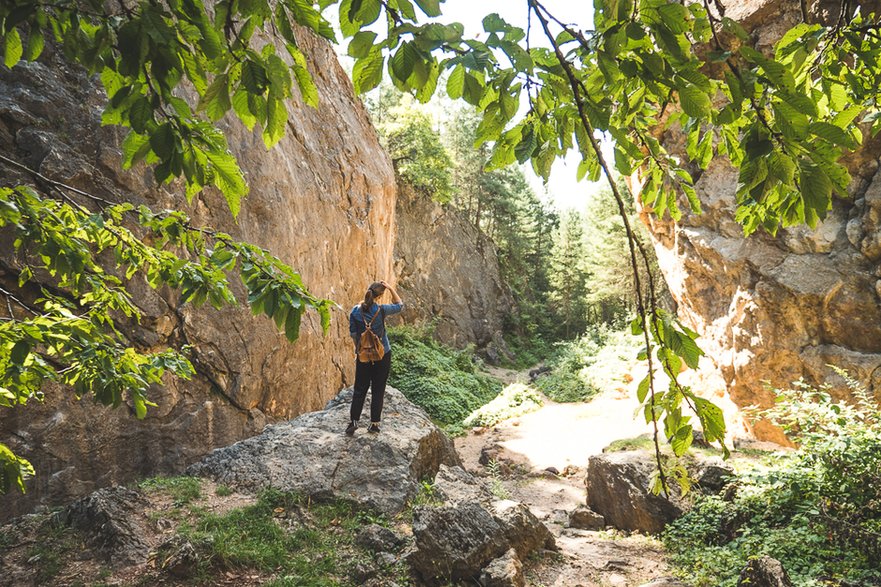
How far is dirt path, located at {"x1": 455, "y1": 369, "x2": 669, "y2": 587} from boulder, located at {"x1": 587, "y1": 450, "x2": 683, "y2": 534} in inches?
11.0

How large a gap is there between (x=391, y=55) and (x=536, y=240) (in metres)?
38.1

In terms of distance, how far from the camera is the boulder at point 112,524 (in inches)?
148

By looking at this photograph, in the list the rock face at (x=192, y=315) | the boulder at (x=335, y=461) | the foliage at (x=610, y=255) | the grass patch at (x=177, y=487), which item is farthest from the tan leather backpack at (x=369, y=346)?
the foliage at (x=610, y=255)

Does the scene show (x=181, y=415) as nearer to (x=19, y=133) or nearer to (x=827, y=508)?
(x=19, y=133)

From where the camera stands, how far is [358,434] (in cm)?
617

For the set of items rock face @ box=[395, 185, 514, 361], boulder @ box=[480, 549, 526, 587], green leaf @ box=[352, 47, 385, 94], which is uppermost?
rock face @ box=[395, 185, 514, 361]

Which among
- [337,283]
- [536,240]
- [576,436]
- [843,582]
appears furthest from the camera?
[536,240]

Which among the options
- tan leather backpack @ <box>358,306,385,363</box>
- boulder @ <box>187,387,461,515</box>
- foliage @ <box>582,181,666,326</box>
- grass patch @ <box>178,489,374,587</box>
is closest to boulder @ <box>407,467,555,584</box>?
grass patch @ <box>178,489,374,587</box>

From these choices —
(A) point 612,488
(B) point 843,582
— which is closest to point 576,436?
(A) point 612,488

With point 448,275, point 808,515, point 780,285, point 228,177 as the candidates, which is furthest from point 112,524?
point 448,275

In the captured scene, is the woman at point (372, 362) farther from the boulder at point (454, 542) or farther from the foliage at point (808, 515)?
the foliage at point (808, 515)

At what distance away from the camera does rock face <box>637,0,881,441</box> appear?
8102 millimetres

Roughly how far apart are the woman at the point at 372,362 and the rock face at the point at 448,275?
17.2 meters

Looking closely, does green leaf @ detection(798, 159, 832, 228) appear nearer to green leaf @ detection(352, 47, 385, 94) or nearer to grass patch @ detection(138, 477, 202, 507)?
green leaf @ detection(352, 47, 385, 94)
